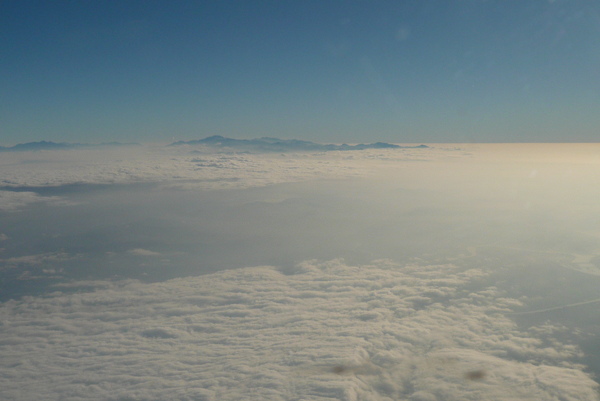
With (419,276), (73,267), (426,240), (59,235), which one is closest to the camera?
(419,276)

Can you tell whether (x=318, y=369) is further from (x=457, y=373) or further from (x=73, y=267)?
(x=73, y=267)

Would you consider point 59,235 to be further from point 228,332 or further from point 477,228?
point 477,228

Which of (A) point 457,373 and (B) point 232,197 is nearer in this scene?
(A) point 457,373

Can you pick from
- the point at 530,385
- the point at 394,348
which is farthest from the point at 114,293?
the point at 530,385

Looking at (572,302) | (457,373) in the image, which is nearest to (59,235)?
(457,373)

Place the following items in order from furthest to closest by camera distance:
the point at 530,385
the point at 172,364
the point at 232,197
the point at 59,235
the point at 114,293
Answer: the point at 232,197 → the point at 59,235 → the point at 114,293 → the point at 172,364 → the point at 530,385

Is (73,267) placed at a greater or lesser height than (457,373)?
lesser
